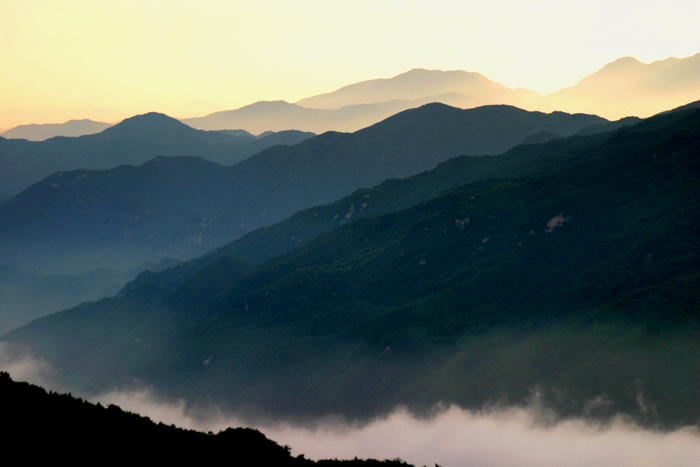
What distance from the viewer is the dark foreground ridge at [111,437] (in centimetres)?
11206

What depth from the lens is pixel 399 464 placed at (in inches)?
4843

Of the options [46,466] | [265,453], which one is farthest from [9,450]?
[265,453]

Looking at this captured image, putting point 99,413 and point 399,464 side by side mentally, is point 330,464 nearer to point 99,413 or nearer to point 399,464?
point 399,464

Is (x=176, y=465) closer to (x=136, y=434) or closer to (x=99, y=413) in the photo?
(x=136, y=434)

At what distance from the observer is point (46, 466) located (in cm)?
10138

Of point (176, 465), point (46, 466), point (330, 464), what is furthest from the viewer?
point (330, 464)

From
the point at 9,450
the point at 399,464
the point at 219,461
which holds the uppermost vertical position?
the point at 9,450

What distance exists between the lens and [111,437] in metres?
120

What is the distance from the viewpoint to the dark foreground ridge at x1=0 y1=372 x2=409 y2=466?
4412 inches

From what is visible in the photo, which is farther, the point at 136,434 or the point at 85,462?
the point at 136,434

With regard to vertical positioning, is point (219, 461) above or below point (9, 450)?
below

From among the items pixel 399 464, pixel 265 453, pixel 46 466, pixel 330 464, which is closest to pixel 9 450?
pixel 46 466

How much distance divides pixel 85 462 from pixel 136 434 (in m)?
19.2

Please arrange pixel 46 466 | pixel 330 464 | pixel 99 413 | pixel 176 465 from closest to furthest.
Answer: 1. pixel 46 466
2. pixel 176 465
3. pixel 330 464
4. pixel 99 413
